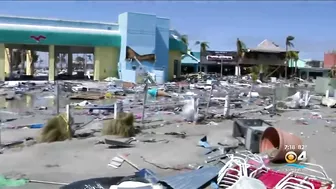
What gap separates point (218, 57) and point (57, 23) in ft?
103

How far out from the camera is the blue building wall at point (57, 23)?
1428 inches

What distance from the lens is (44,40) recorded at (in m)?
37.3

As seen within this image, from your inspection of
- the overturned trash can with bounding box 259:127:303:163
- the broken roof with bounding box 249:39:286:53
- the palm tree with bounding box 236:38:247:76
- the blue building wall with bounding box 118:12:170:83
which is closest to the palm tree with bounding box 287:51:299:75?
the broken roof with bounding box 249:39:286:53

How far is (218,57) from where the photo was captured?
212 feet

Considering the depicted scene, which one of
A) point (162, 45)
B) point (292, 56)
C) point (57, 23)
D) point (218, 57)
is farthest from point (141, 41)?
point (292, 56)

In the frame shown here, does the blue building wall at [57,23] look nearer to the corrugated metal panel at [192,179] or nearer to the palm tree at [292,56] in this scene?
the corrugated metal panel at [192,179]

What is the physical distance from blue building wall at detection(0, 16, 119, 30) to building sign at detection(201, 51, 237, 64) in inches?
1012

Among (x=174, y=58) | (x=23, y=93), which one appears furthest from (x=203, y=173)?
(x=174, y=58)

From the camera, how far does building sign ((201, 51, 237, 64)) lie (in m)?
64.6

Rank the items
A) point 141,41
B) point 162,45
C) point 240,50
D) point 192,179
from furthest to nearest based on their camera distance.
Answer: point 240,50 → point 162,45 → point 141,41 → point 192,179

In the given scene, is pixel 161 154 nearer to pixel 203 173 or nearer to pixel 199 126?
pixel 203 173

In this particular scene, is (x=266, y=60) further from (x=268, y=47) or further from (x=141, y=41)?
(x=141, y=41)

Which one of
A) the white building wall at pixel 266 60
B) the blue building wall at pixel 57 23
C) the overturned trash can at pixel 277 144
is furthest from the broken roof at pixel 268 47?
the overturned trash can at pixel 277 144

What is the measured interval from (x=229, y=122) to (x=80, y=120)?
515 centimetres
